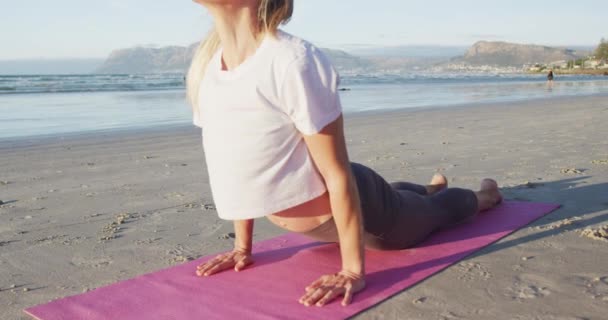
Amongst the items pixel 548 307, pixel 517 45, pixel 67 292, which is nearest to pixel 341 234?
pixel 548 307

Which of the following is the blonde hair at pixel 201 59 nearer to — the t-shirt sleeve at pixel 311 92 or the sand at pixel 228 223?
the t-shirt sleeve at pixel 311 92

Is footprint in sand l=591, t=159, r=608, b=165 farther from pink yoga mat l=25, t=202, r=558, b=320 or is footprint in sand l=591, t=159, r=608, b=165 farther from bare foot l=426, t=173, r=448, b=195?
pink yoga mat l=25, t=202, r=558, b=320

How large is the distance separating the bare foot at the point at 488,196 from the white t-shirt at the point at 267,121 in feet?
5.05

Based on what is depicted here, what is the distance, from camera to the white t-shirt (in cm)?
213

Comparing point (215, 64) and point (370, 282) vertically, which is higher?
point (215, 64)

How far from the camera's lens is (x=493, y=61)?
141 m

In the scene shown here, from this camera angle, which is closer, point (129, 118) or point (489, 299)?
point (489, 299)

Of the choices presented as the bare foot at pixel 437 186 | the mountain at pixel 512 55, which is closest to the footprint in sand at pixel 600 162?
the bare foot at pixel 437 186

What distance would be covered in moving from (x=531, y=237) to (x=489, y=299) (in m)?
0.95

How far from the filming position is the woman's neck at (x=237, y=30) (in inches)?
88.2

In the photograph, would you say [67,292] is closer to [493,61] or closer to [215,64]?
[215,64]

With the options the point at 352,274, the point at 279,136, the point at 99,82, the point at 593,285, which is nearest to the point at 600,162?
the point at 593,285

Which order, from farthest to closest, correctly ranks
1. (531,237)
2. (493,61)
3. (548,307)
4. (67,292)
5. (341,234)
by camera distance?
1. (493,61)
2. (531,237)
3. (67,292)
4. (341,234)
5. (548,307)

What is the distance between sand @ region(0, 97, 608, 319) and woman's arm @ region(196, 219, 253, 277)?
32 centimetres
